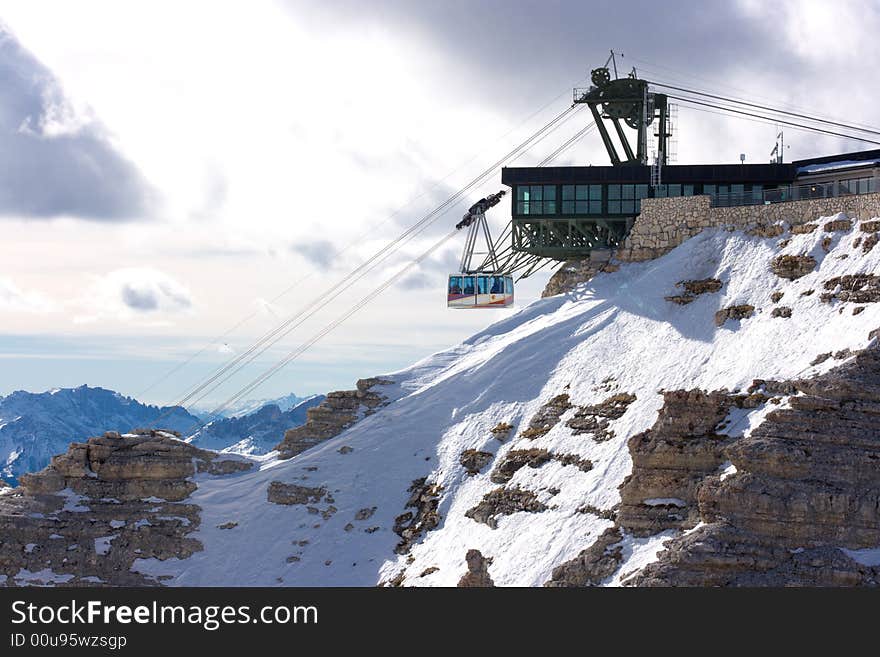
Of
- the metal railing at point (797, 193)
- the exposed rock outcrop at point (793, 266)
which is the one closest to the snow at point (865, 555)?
the exposed rock outcrop at point (793, 266)

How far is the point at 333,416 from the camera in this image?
9112cm

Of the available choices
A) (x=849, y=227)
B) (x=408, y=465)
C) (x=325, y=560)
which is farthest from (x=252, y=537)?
(x=849, y=227)

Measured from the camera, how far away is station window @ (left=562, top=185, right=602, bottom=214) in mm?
101625

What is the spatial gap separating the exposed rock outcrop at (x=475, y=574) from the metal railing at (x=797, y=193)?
132ft

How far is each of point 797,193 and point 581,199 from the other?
2095 centimetres

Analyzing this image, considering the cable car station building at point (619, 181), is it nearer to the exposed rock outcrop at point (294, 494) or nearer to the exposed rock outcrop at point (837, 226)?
the exposed rock outcrop at point (837, 226)

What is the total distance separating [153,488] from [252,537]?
Answer: 28.5ft

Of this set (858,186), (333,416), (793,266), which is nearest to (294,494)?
(333,416)

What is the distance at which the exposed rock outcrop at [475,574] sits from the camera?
6456 centimetres

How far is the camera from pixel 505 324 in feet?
323

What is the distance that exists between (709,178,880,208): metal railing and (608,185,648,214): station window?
26.5 ft

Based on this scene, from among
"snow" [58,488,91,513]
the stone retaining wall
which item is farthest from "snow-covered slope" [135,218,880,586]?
"snow" [58,488,91,513]

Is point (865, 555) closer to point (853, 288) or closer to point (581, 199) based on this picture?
point (853, 288)

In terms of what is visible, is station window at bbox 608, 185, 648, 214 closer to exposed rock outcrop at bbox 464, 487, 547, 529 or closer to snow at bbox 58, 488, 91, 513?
exposed rock outcrop at bbox 464, 487, 547, 529
